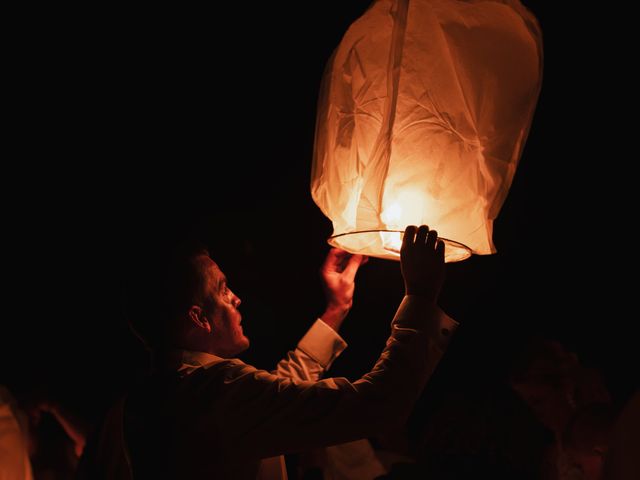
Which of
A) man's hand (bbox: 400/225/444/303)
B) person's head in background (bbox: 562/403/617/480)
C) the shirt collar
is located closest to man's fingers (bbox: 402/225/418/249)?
man's hand (bbox: 400/225/444/303)

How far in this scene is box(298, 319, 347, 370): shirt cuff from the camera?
1.90m

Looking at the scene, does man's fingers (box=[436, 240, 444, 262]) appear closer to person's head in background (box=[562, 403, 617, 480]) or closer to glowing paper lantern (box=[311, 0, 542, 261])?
glowing paper lantern (box=[311, 0, 542, 261])

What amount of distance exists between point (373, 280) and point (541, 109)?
1.14 metres

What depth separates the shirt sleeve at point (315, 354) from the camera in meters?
1.89

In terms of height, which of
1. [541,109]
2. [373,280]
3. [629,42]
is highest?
[629,42]

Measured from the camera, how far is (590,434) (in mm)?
1570

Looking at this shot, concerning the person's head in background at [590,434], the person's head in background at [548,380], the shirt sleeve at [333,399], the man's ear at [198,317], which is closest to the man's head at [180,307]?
the man's ear at [198,317]

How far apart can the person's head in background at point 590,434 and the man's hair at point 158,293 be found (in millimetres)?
1289

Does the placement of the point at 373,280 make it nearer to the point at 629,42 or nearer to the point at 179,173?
the point at 179,173

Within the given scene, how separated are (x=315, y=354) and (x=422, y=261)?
87 centimetres

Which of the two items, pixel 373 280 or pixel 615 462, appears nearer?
pixel 615 462

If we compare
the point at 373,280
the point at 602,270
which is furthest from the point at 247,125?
the point at 602,270

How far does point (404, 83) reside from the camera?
46.0 inches

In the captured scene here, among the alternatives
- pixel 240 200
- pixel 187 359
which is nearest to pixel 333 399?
pixel 187 359
